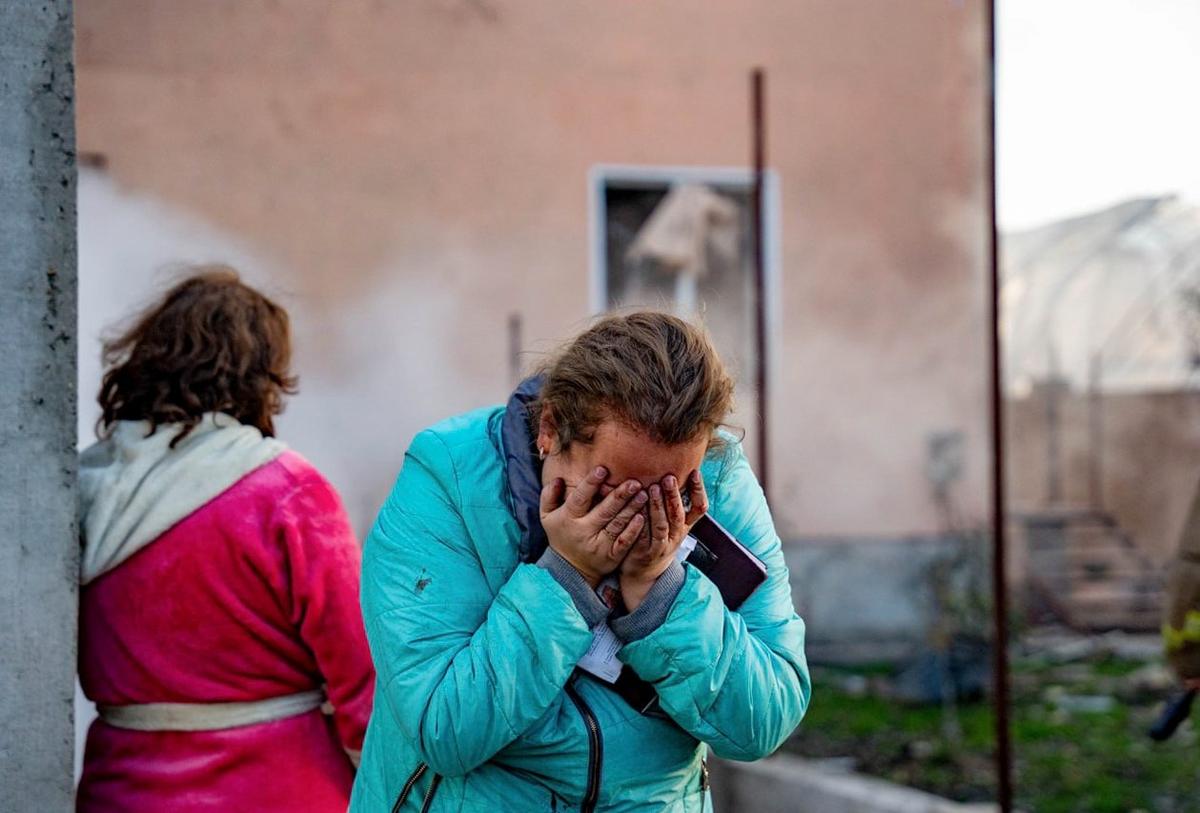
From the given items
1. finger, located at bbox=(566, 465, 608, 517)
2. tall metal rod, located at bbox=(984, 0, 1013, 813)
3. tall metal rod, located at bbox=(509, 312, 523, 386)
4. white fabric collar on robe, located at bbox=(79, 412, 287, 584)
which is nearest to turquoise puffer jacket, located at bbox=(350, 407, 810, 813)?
finger, located at bbox=(566, 465, 608, 517)

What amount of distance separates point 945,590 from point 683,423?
23.4 ft

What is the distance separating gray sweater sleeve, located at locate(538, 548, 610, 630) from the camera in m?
1.88

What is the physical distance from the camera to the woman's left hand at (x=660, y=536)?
183 centimetres

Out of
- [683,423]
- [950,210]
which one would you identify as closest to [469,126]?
[950,210]

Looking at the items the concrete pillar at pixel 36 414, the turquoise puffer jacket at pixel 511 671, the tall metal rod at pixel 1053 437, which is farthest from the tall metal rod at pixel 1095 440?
the concrete pillar at pixel 36 414

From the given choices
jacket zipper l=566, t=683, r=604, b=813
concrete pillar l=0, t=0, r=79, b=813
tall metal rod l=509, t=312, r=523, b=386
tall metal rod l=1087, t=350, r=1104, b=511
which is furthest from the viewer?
tall metal rod l=1087, t=350, r=1104, b=511

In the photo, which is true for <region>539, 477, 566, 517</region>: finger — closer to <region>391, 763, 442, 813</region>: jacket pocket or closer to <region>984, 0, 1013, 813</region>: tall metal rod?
<region>391, 763, 442, 813</region>: jacket pocket

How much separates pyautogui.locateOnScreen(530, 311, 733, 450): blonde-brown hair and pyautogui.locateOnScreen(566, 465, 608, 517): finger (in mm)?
54

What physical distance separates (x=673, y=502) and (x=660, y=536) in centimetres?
5

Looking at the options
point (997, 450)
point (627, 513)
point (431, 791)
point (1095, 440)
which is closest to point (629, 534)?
point (627, 513)

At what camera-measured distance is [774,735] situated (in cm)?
197

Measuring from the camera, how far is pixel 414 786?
2000 millimetres

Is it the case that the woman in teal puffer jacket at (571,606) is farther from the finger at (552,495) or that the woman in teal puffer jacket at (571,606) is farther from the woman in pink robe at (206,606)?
the woman in pink robe at (206,606)

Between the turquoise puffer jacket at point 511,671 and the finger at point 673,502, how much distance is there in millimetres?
110
